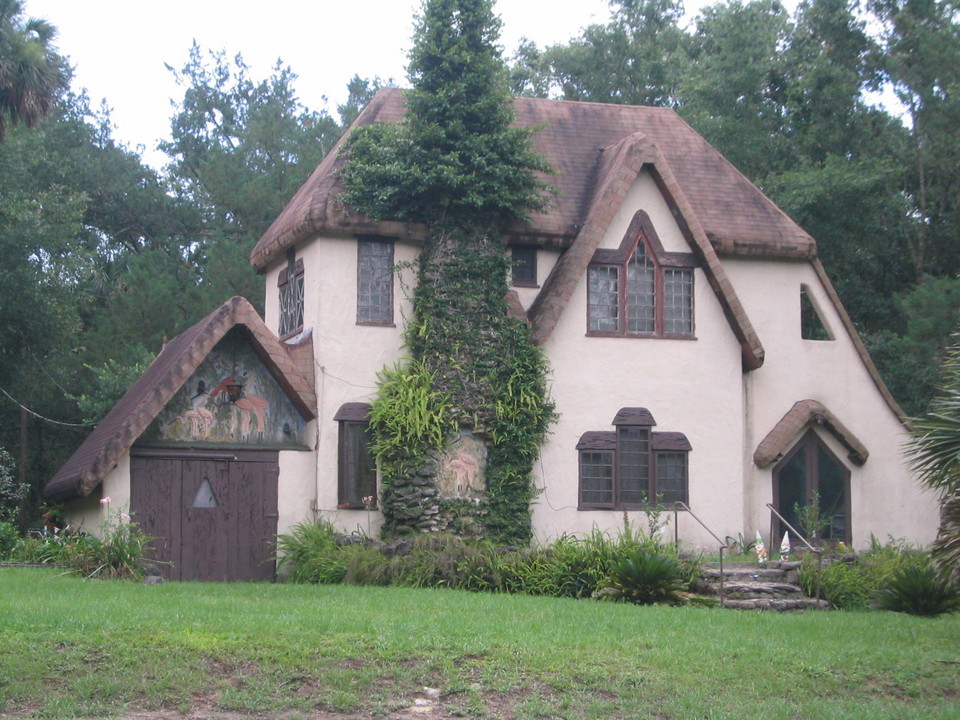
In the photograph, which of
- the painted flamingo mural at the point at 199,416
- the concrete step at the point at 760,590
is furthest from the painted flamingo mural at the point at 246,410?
the concrete step at the point at 760,590

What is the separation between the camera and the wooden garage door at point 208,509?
71.2ft

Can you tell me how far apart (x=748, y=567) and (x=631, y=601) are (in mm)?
3118

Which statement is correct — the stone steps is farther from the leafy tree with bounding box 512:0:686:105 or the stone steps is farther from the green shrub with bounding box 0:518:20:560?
the leafy tree with bounding box 512:0:686:105

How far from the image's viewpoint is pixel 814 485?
25.8 metres

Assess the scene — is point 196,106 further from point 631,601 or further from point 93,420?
point 631,601

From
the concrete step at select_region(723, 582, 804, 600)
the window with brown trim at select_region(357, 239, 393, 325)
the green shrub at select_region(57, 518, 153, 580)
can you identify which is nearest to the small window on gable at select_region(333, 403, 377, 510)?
the window with brown trim at select_region(357, 239, 393, 325)

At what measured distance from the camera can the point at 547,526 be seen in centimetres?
2366

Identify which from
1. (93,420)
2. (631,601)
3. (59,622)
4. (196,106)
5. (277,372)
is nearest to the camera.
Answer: (59,622)

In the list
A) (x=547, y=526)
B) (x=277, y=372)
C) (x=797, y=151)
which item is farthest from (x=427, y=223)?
(x=797, y=151)

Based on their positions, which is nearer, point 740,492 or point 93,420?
point 740,492

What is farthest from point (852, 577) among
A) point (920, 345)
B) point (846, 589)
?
point (920, 345)

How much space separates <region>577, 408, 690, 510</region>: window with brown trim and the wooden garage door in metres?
Answer: 5.79

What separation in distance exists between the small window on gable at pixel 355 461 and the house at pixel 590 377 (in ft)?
0.13

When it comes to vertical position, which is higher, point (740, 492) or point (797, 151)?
point (797, 151)
